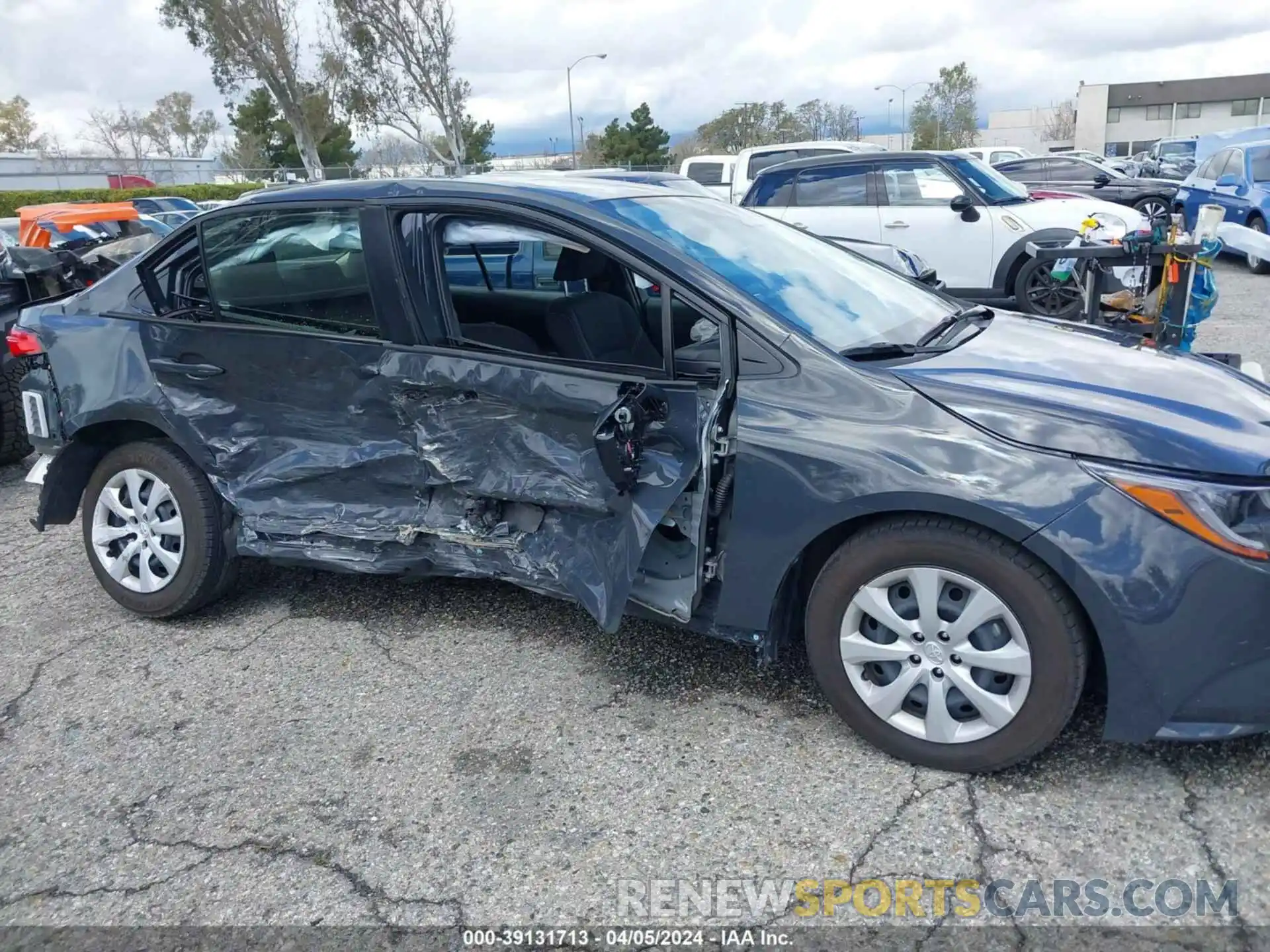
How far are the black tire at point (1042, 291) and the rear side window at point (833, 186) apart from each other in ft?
5.65

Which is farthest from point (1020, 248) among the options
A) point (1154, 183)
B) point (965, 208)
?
point (1154, 183)

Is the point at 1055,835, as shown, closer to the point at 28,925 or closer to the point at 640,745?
the point at 640,745

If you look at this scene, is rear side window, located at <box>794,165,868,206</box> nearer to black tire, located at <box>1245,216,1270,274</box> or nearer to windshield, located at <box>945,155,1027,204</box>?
windshield, located at <box>945,155,1027,204</box>

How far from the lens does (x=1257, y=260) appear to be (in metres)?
12.3

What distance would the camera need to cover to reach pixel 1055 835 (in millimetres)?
→ 2566

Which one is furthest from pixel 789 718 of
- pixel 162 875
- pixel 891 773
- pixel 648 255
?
pixel 162 875

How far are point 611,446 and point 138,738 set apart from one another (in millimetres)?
1870

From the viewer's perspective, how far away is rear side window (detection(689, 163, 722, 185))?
1730cm

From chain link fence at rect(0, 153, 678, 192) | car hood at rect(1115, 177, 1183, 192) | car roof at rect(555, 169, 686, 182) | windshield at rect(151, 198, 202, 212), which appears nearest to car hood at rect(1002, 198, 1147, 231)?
car roof at rect(555, 169, 686, 182)

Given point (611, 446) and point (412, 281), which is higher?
point (412, 281)

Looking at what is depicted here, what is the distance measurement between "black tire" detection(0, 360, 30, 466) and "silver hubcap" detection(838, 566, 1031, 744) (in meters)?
5.65

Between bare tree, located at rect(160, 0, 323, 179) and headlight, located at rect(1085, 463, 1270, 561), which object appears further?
bare tree, located at rect(160, 0, 323, 179)

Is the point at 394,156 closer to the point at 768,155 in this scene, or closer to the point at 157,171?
the point at 157,171

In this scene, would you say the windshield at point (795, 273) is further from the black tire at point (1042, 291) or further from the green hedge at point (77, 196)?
the green hedge at point (77, 196)
